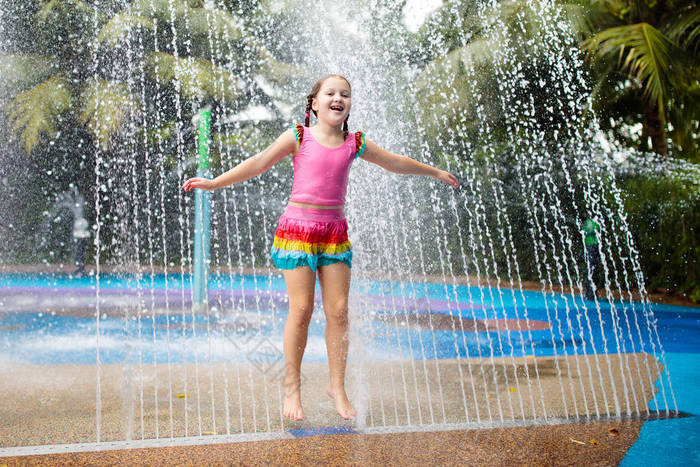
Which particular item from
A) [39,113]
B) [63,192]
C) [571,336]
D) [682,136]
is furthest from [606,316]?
[63,192]

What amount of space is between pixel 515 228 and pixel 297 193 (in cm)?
905

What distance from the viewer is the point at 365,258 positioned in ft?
20.1

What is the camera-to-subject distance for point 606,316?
25.4 ft

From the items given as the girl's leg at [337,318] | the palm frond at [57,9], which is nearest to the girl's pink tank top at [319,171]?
the girl's leg at [337,318]

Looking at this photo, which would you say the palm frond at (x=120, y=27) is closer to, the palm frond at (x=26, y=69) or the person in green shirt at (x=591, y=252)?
the palm frond at (x=26, y=69)

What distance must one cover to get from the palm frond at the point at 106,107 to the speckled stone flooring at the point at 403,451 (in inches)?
350

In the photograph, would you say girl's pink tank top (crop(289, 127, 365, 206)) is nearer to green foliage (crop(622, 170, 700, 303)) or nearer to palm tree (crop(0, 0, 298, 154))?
green foliage (crop(622, 170, 700, 303))

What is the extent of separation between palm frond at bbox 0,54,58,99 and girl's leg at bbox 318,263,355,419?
37.6ft

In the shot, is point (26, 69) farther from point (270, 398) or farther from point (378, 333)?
point (270, 398)

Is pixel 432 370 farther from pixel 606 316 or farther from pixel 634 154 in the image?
pixel 634 154

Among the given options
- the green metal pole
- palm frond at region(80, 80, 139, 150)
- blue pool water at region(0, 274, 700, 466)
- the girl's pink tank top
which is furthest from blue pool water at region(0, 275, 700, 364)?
palm frond at region(80, 80, 139, 150)

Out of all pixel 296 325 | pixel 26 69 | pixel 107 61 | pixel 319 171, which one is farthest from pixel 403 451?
pixel 107 61

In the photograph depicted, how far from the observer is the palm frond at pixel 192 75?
438 inches

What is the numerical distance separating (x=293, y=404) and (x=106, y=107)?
9.42m
